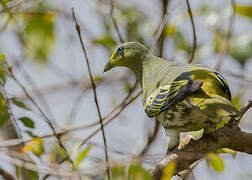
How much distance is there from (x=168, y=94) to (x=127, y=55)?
124cm

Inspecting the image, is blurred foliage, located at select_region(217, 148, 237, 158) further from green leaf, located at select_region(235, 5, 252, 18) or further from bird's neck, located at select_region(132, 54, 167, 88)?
green leaf, located at select_region(235, 5, 252, 18)

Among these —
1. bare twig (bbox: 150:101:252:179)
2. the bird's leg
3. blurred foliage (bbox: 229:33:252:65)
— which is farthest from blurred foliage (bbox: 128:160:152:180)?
blurred foliage (bbox: 229:33:252:65)

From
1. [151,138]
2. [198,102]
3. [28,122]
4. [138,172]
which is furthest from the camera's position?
[151,138]

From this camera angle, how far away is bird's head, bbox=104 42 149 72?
4.81 metres

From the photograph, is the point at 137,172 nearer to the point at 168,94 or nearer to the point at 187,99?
the point at 187,99

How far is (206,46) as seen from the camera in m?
4.99

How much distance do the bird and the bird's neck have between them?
0.18m

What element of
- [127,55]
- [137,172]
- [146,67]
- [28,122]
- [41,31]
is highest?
[137,172]

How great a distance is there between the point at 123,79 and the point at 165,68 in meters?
2.50

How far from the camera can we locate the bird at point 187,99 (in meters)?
3.36

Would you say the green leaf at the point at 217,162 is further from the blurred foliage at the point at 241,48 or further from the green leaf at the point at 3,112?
the blurred foliage at the point at 241,48

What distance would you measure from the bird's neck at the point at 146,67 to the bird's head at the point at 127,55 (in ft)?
0.16

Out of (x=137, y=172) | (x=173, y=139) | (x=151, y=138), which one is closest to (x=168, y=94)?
(x=173, y=139)

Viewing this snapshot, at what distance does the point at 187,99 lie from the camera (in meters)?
3.54
